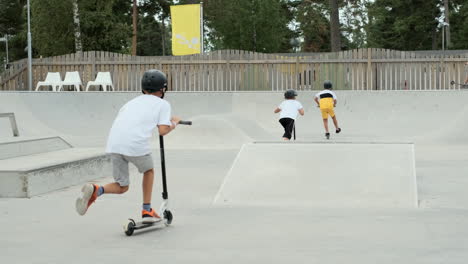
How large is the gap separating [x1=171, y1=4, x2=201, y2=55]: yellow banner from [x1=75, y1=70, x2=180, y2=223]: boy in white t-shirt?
71.1 ft

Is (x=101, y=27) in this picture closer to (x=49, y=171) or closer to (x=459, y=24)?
(x=49, y=171)

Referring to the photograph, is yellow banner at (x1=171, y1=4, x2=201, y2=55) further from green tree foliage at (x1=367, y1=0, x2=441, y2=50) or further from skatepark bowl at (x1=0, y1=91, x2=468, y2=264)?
green tree foliage at (x1=367, y1=0, x2=441, y2=50)

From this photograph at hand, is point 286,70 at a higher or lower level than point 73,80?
higher

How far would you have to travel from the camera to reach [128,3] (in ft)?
181

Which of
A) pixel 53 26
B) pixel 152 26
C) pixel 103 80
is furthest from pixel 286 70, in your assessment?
pixel 152 26

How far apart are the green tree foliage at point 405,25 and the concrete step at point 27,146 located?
53084 millimetres

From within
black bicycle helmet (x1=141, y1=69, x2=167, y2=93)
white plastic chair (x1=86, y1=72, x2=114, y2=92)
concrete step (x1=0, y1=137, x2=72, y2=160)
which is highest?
white plastic chair (x1=86, y1=72, x2=114, y2=92)

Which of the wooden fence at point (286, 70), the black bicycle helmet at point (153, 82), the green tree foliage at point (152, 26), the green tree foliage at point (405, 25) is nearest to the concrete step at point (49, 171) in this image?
the black bicycle helmet at point (153, 82)

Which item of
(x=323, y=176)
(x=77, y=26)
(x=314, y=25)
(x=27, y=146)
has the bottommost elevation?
(x=323, y=176)

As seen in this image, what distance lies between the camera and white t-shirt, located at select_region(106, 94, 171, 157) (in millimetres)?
6652

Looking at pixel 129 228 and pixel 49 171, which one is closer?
pixel 129 228

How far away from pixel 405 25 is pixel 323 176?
5721 cm

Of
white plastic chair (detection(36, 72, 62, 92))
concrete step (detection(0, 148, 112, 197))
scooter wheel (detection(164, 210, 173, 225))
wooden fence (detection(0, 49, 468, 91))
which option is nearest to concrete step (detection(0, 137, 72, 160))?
concrete step (detection(0, 148, 112, 197))

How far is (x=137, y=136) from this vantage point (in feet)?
21.8
